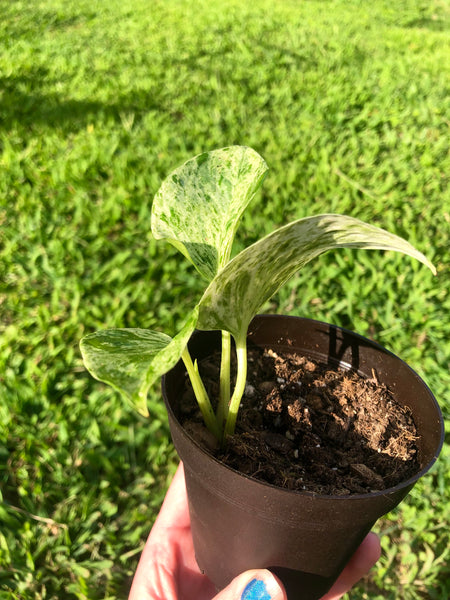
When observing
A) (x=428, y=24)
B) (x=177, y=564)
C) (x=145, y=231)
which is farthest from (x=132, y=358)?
(x=428, y=24)

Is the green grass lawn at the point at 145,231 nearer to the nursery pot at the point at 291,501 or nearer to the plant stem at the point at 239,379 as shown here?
the nursery pot at the point at 291,501

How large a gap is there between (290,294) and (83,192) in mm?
871

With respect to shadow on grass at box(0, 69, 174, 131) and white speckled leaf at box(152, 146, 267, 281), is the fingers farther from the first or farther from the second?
shadow on grass at box(0, 69, 174, 131)

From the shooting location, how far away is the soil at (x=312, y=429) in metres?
0.65

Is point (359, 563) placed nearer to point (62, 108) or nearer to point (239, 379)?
point (239, 379)

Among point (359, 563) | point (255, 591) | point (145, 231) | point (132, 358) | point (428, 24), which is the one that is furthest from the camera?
point (428, 24)

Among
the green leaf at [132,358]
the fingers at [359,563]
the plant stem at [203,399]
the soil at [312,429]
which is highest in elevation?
the green leaf at [132,358]

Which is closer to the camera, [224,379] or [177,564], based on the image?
[224,379]

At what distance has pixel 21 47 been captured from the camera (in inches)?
132

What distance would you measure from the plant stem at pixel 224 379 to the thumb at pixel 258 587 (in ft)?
0.62

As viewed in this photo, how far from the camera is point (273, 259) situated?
52 cm

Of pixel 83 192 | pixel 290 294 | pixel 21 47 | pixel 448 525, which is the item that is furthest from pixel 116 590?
pixel 21 47

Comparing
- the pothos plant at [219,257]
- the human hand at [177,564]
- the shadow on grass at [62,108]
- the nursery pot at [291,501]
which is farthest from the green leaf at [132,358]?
the shadow on grass at [62,108]

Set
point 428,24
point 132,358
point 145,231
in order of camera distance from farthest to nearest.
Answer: point 428,24
point 145,231
point 132,358
